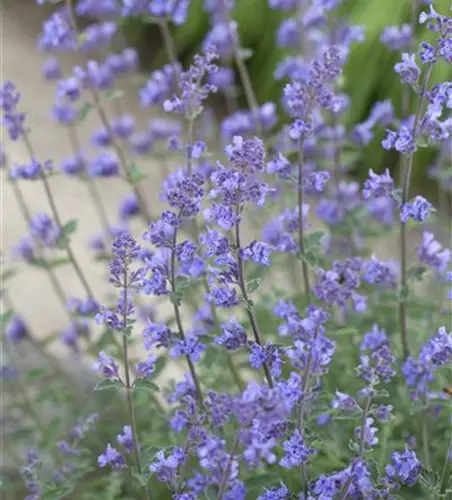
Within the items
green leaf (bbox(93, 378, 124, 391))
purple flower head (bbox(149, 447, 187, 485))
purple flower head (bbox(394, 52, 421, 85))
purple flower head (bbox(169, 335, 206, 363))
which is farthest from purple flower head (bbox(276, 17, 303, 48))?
purple flower head (bbox(149, 447, 187, 485))

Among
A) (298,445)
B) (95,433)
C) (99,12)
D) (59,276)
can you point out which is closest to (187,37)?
(59,276)

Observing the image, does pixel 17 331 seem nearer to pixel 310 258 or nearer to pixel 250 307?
pixel 310 258

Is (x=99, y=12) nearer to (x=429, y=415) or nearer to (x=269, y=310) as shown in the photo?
(x=269, y=310)

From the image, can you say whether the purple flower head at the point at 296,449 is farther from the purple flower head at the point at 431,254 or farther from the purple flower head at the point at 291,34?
the purple flower head at the point at 291,34

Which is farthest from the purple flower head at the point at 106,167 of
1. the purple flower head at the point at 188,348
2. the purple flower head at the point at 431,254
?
the purple flower head at the point at 188,348

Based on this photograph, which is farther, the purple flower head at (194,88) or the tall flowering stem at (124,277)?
the purple flower head at (194,88)

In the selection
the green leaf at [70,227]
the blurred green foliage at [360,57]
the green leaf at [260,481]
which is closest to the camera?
the green leaf at [260,481]
